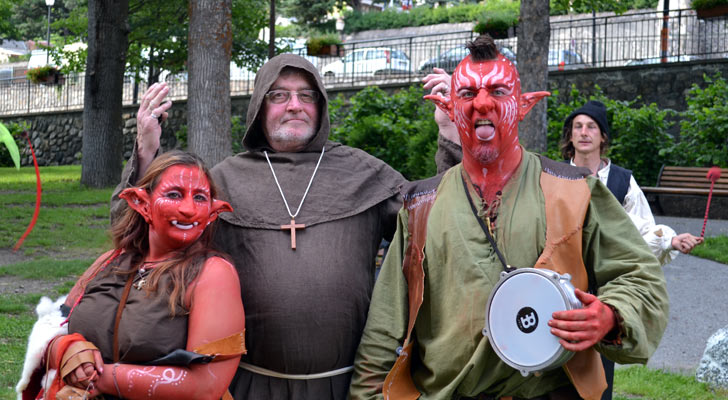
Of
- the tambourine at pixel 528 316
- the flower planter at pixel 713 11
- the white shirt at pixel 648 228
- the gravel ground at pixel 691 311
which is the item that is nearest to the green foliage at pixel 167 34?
the flower planter at pixel 713 11

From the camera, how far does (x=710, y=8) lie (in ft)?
55.5

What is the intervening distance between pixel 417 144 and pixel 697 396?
6133 mm

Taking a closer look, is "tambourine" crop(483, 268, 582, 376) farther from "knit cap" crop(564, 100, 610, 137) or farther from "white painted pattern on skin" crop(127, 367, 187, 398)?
"knit cap" crop(564, 100, 610, 137)

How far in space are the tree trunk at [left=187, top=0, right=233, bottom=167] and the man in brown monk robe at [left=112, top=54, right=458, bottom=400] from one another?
15.9ft

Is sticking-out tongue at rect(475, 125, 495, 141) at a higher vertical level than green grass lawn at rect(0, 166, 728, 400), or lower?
higher

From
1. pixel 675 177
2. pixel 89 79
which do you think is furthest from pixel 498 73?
pixel 89 79

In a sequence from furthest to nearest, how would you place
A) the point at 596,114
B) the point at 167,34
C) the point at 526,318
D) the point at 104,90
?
the point at 167,34 → the point at 104,90 → the point at 596,114 → the point at 526,318

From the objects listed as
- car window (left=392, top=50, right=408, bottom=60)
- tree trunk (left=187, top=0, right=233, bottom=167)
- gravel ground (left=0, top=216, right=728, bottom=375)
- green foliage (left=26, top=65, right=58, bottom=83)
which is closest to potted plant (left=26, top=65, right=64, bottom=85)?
green foliage (left=26, top=65, right=58, bottom=83)

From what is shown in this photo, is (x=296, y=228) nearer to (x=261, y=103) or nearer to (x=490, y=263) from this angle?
(x=261, y=103)

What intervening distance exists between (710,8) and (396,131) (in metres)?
9.18

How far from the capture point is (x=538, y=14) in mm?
9812

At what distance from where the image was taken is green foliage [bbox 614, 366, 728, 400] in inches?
206

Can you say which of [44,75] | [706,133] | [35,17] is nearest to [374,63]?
[44,75]

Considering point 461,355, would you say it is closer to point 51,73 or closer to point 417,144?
point 417,144
